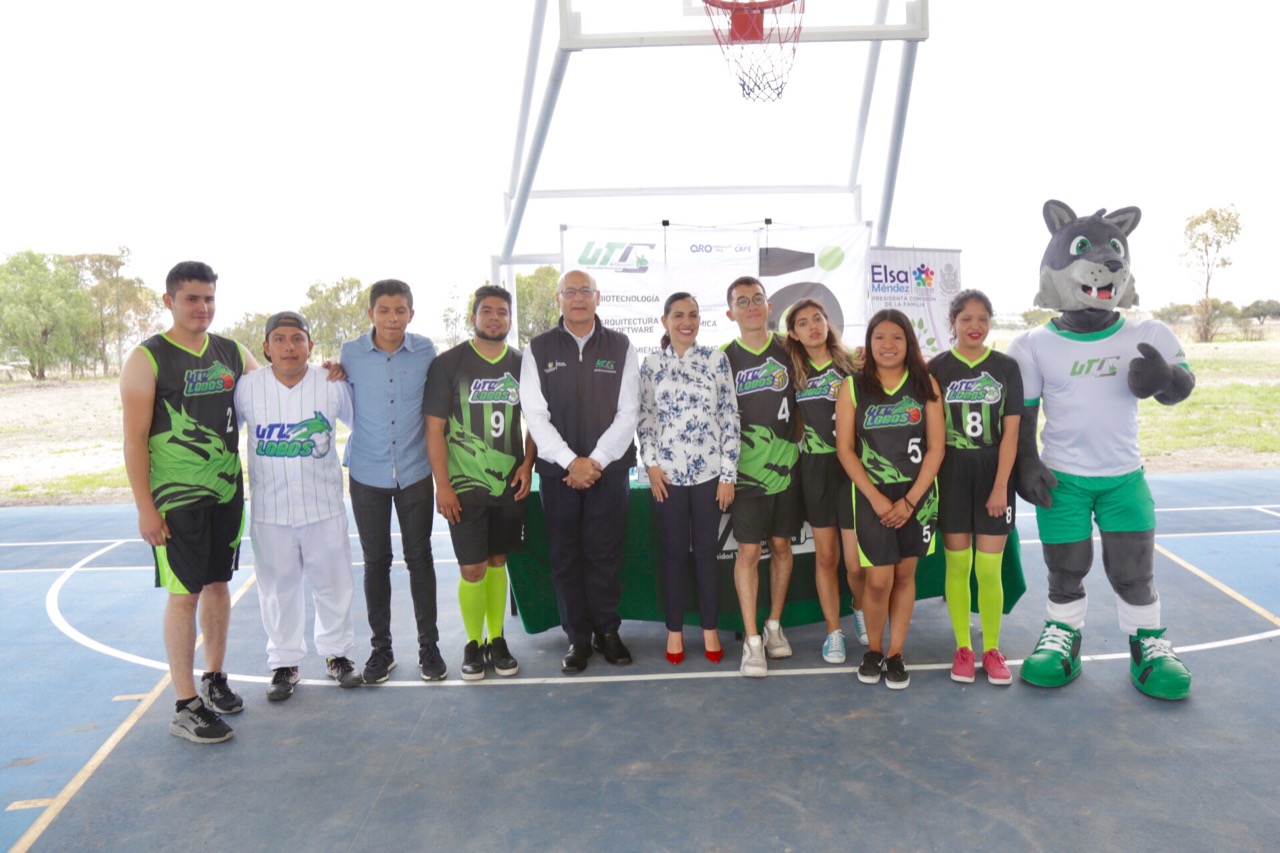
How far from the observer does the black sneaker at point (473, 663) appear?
3.30 m

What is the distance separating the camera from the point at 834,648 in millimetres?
3410

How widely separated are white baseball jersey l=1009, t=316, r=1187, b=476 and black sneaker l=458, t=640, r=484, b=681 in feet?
8.13

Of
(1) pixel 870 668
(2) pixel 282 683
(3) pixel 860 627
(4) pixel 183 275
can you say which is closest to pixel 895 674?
(1) pixel 870 668

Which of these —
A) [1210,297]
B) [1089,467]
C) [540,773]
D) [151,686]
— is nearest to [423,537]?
[540,773]

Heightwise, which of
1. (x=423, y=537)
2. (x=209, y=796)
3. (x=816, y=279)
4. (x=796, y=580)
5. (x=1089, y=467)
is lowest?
(x=209, y=796)

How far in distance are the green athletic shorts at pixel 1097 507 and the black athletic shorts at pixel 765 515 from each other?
963mm

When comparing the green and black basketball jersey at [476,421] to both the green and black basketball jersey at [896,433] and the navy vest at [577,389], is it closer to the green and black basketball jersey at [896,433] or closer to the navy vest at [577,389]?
the navy vest at [577,389]

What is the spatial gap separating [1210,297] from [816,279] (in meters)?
6.61

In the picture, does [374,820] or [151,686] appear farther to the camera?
[151,686]

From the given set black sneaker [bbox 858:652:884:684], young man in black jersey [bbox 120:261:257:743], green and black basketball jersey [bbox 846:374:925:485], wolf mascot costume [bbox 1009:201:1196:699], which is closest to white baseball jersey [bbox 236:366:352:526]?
young man in black jersey [bbox 120:261:257:743]

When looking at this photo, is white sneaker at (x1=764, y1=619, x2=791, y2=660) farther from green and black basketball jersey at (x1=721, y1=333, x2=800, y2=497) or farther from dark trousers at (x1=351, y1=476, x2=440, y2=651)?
dark trousers at (x1=351, y1=476, x2=440, y2=651)

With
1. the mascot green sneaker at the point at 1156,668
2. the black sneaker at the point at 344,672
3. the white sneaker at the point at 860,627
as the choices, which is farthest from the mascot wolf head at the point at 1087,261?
the black sneaker at the point at 344,672

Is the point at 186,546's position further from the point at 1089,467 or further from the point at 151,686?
the point at 1089,467

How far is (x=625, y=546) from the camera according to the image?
12.0ft
